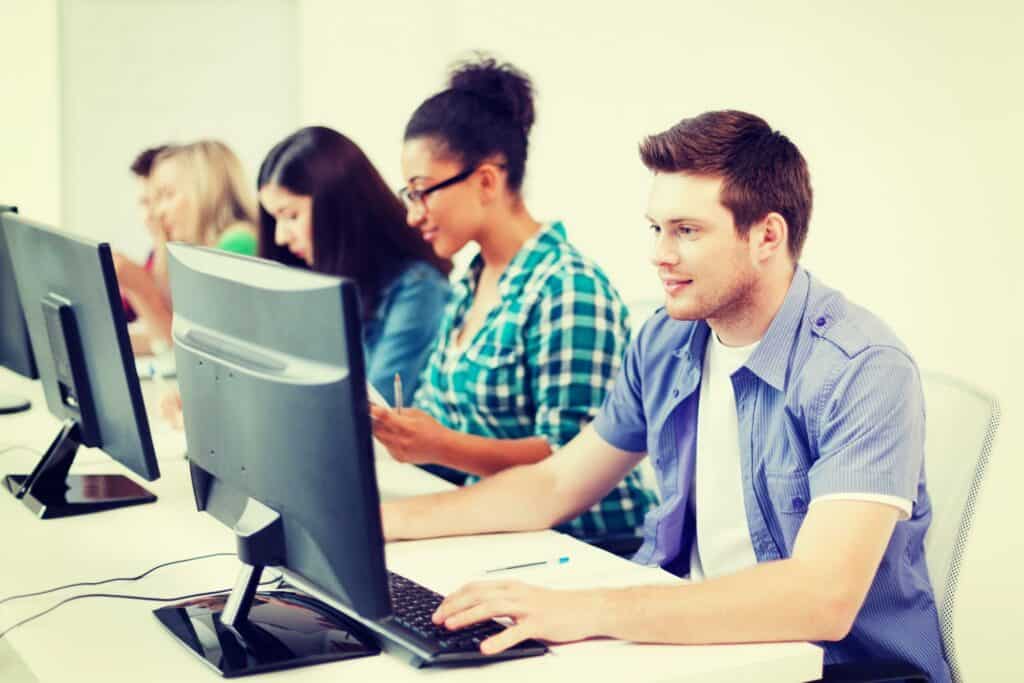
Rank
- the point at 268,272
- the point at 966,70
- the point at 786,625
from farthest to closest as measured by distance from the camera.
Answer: the point at 966,70, the point at 786,625, the point at 268,272

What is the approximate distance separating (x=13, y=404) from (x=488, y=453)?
45.1 inches

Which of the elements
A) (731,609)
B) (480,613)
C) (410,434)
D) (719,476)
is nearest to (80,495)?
(410,434)

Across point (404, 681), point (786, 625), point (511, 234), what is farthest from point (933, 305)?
point (404, 681)

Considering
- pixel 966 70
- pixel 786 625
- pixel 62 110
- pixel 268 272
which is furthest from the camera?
pixel 62 110

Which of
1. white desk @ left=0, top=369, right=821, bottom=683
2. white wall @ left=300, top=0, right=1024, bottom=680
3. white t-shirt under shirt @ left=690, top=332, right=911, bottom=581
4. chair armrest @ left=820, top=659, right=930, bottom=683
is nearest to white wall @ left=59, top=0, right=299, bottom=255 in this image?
white wall @ left=300, top=0, right=1024, bottom=680

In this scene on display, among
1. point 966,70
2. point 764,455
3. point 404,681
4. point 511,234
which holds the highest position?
point 966,70

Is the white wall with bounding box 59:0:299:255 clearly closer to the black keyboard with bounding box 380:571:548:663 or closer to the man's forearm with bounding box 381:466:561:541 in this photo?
the man's forearm with bounding box 381:466:561:541

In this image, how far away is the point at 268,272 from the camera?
4.00 feet

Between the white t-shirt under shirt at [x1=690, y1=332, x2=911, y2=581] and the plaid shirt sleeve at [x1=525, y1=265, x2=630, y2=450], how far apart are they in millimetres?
379

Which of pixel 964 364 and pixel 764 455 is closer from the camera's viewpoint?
pixel 764 455

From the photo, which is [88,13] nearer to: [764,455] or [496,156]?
[496,156]

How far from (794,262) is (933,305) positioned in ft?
2.89

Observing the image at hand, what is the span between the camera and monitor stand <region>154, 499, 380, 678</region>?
129cm

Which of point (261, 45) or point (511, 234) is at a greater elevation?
point (261, 45)
